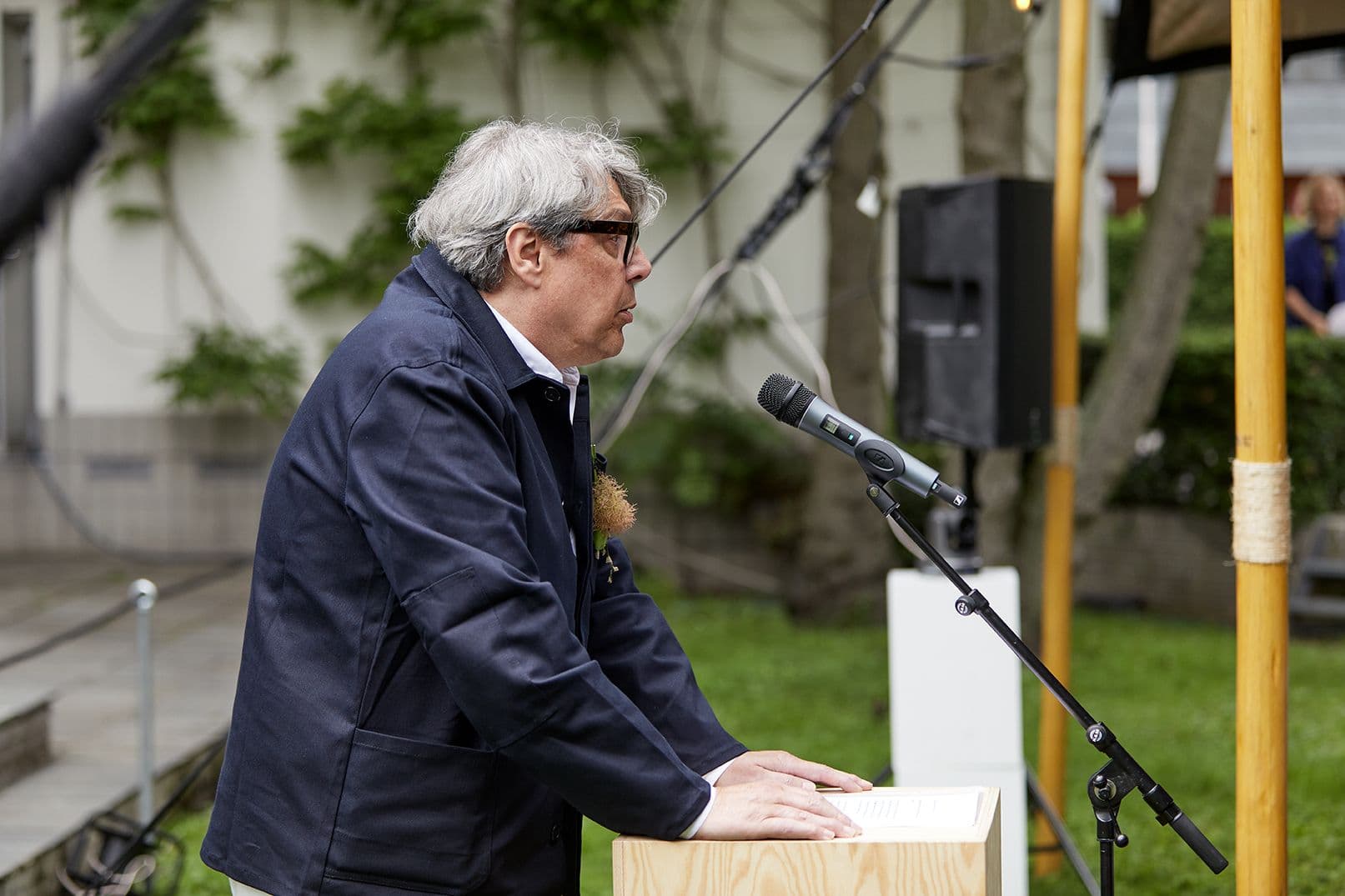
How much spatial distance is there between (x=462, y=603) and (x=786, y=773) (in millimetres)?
631

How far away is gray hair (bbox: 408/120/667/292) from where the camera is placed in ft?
6.73

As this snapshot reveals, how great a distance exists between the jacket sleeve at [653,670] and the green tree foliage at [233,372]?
7.17 metres

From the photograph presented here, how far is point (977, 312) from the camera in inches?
154

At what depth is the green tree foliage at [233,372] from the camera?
9.14 metres

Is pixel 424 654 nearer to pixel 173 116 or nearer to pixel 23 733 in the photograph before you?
pixel 23 733

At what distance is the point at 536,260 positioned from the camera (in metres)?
2.07

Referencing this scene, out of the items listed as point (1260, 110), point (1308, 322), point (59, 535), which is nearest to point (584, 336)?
point (1260, 110)

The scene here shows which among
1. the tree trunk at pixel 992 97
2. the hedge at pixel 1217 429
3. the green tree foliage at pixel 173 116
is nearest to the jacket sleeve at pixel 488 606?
the tree trunk at pixel 992 97

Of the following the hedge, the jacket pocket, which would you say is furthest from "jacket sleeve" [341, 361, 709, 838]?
the hedge

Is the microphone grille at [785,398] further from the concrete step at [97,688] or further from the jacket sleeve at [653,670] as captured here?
the concrete step at [97,688]

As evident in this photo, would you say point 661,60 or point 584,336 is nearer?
point 584,336

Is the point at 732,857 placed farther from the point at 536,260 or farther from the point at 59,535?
the point at 59,535

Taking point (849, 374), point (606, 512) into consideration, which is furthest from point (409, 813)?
point (849, 374)

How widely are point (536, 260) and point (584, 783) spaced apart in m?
0.73
